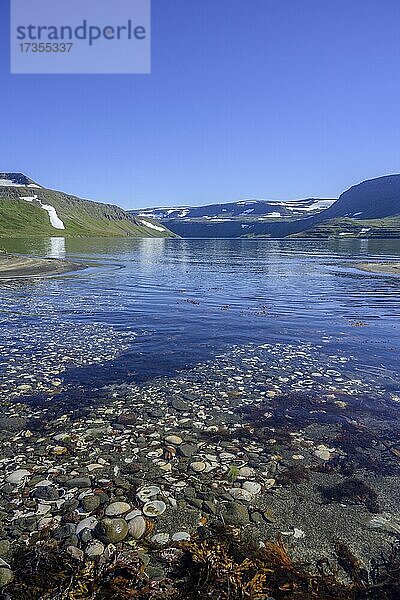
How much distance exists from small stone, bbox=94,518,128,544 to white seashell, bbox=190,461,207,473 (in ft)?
7.18

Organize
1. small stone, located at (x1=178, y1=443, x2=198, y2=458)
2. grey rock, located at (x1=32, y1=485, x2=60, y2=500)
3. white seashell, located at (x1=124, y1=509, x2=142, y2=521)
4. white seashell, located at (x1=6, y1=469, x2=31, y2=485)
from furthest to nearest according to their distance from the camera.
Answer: small stone, located at (x1=178, y1=443, x2=198, y2=458)
white seashell, located at (x1=6, y1=469, x2=31, y2=485)
grey rock, located at (x1=32, y1=485, x2=60, y2=500)
white seashell, located at (x1=124, y1=509, x2=142, y2=521)

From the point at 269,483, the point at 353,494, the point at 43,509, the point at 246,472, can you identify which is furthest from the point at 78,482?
the point at 353,494

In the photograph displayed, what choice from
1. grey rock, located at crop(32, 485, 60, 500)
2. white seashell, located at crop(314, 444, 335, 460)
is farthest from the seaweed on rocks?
grey rock, located at crop(32, 485, 60, 500)

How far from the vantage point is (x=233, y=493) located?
27.4 ft

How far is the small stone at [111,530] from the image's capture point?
22.8 feet

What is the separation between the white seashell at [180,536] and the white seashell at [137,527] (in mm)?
540

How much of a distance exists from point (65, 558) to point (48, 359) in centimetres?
1051

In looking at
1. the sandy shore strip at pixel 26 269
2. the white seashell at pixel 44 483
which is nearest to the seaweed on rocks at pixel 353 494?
the white seashell at pixel 44 483

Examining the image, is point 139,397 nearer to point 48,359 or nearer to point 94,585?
point 48,359

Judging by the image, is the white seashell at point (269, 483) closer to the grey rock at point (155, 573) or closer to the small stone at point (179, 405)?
the grey rock at point (155, 573)

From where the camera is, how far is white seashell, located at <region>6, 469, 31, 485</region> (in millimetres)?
8477

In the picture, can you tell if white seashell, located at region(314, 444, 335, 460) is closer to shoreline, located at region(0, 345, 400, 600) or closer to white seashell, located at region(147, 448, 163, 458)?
shoreline, located at region(0, 345, 400, 600)

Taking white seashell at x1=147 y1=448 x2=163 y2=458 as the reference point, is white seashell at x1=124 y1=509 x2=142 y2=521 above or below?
below

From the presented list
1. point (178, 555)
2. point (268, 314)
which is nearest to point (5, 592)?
point (178, 555)
